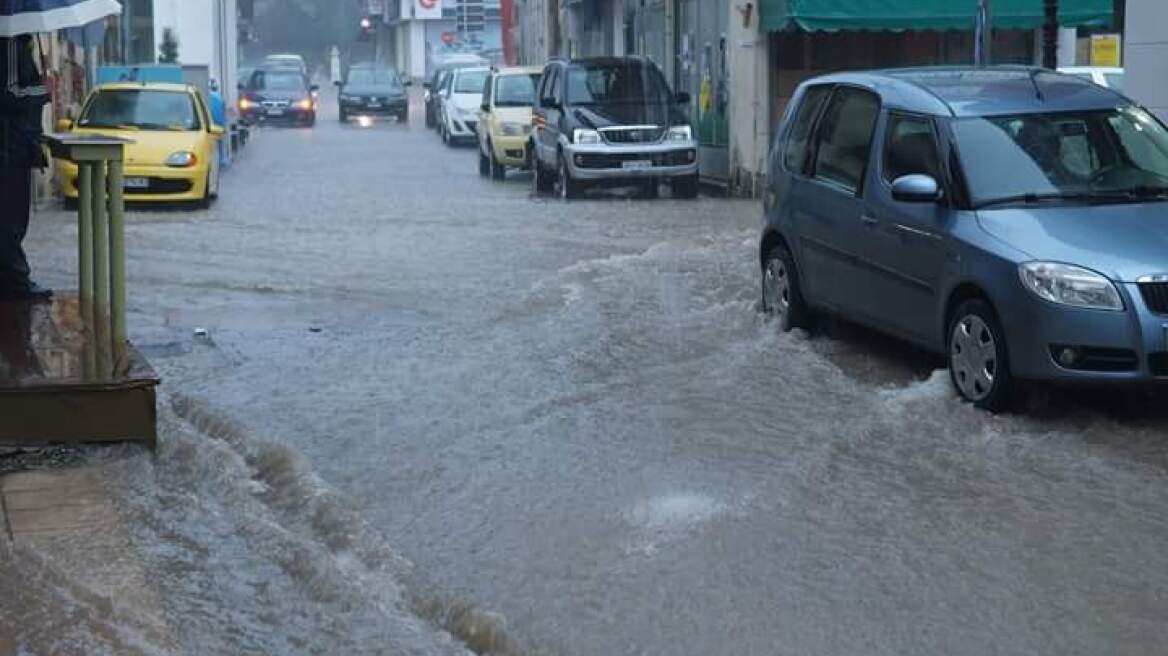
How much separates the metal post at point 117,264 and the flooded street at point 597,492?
0.56 metres

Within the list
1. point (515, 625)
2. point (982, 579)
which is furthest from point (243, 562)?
point (982, 579)

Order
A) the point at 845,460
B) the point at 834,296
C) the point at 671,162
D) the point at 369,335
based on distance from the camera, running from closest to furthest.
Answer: the point at 845,460 < the point at 834,296 < the point at 369,335 < the point at 671,162

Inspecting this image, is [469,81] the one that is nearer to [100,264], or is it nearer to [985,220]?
[985,220]

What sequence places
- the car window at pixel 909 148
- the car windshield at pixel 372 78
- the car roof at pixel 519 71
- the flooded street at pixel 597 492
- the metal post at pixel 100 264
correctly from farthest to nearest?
the car windshield at pixel 372 78, the car roof at pixel 519 71, the car window at pixel 909 148, the metal post at pixel 100 264, the flooded street at pixel 597 492

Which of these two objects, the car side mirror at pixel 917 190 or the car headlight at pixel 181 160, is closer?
the car side mirror at pixel 917 190

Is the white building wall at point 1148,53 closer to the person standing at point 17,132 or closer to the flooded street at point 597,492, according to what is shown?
the flooded street at point 597,492

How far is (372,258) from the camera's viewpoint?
55.4 feet

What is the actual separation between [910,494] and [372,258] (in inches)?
390

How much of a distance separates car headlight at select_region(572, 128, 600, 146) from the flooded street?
9769 mm

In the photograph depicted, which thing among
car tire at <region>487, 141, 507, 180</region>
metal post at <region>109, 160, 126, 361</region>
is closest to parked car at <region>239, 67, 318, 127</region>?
car tire at <region>487, 141, 507, 180</region>

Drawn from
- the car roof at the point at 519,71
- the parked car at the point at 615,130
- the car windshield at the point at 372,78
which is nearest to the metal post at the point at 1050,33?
the parked car at the point at 615,130

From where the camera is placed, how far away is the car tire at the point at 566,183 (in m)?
24.3

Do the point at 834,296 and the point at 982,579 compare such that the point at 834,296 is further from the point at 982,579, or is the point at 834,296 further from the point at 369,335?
the point at 982,579

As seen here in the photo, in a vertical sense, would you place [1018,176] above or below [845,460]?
above
